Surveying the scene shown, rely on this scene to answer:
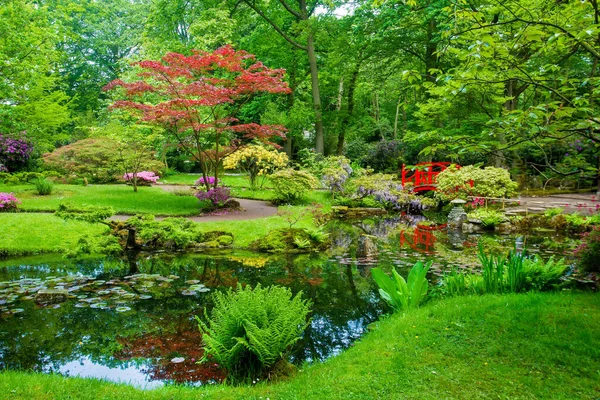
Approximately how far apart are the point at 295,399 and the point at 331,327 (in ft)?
6.97

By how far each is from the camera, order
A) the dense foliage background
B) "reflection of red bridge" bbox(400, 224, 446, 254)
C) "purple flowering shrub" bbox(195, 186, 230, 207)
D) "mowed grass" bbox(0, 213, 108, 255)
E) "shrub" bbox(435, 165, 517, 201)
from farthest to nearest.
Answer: "shrub" bbox(435, 165, 517, 201)
"purple flowering shrub" bbox(195, 186, 230, 207)
"reflection of red bridge" bbox(400, 224, 446, 254)
"mowed grass" bbox(0, 213, 108, 255)
the dense foliage background

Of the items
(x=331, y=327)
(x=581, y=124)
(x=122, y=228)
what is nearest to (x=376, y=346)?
(x=331, y=327)

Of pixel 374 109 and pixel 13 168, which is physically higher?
pixel 374 109

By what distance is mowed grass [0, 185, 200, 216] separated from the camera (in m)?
12.6

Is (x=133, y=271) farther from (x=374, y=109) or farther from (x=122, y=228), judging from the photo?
(x=374, y=109)

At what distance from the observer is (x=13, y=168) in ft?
60.5

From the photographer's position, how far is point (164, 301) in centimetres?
596

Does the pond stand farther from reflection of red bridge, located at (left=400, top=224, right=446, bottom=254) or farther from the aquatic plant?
the aquatic plant

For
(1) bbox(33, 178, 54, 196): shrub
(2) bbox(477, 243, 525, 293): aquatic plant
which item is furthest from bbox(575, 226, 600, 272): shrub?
(1) bbox(33, 178, 54, 196): shrub

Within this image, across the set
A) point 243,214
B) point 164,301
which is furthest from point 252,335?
point 243,214

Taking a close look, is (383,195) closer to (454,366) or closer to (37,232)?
(37,232)

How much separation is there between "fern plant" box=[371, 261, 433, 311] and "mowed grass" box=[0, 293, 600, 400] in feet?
1.87

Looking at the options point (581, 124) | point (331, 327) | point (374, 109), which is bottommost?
point (331, 327)

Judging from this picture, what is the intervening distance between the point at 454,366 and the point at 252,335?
1.75 meters
